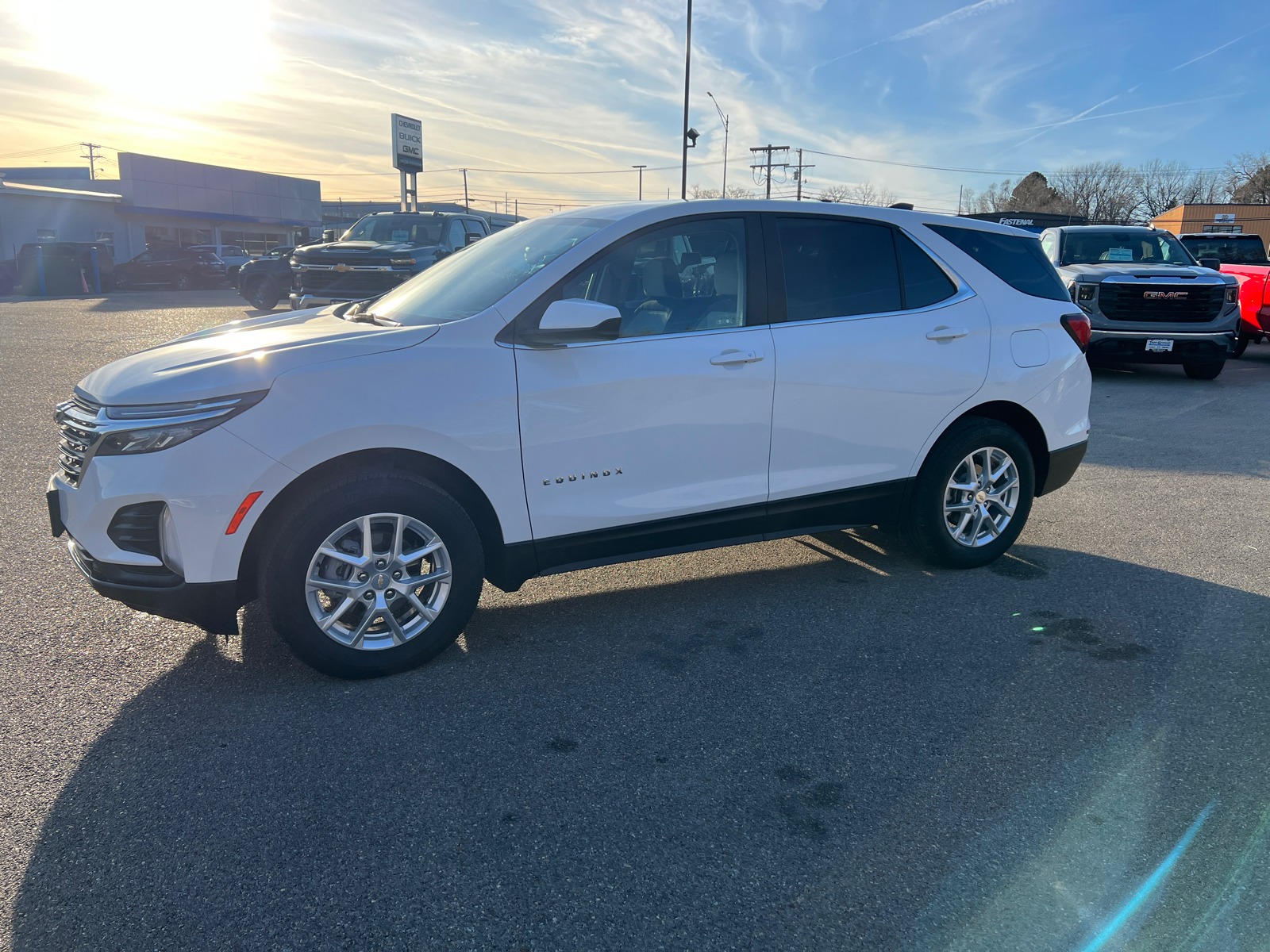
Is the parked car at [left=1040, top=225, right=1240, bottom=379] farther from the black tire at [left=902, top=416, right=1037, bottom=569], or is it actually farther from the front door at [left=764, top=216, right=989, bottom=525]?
the front door at [left=764, top=216, right=989, bottom=525]

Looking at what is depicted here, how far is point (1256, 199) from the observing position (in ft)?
242

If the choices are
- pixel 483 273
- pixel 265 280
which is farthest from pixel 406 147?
pixel 483 273

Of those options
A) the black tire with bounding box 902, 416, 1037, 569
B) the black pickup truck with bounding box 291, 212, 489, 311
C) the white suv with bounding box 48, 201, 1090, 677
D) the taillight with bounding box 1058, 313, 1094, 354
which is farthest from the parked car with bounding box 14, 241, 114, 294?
the taillight with bounding box 1058, 313, 1094, 354

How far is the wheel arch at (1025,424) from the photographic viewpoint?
474cm

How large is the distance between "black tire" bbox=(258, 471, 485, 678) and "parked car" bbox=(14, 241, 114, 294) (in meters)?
33.2

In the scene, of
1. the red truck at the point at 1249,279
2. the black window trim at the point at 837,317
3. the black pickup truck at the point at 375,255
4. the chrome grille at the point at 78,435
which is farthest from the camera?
the black pickup truck at the point at 375,255

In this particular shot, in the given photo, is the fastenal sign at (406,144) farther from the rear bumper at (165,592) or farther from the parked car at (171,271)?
the rear bumper at (165,592)

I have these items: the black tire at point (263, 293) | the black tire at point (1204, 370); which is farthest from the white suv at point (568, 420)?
the black tire at point (263, 293)

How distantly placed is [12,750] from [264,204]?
207ft

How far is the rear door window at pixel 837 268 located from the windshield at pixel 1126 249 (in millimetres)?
9885

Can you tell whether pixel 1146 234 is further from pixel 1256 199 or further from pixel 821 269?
pixel 1256 199

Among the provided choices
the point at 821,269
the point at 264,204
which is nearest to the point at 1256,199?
the point at 264,204

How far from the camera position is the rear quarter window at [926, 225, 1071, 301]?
4.79 metres

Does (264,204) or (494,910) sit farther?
(264,204)
